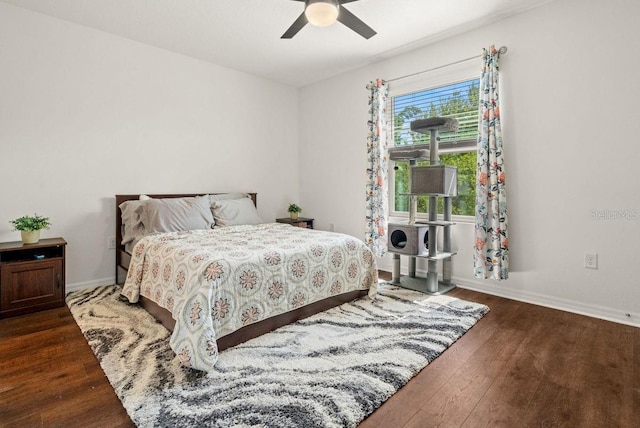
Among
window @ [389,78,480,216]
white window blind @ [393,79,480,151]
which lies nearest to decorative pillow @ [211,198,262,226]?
window @ [389,78,480,216]

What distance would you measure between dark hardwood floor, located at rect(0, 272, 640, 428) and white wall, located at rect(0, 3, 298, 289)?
1.09 metres

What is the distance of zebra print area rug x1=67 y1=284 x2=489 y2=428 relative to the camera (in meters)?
1.49

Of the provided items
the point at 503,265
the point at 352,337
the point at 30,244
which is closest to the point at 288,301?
the point at 352,337

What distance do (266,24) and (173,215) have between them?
199 centimetres

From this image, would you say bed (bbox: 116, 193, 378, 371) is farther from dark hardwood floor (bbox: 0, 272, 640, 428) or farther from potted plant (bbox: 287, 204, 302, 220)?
potted plant (bbox: 287, 204, 302, 220)

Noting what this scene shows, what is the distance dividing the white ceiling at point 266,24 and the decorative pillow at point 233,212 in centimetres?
169

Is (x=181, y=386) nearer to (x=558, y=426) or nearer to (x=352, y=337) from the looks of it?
(x=352, y=337)

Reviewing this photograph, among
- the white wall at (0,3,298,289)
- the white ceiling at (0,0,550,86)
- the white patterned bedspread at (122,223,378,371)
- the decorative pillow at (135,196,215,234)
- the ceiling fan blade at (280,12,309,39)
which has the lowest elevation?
the white patterned bedspread at (122,223,378,371)

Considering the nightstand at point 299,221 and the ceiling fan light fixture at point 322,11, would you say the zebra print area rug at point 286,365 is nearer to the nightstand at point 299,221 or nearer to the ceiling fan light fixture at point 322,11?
the nightstand at point 299,221

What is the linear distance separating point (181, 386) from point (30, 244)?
6.77 ft

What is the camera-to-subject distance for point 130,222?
3230 millimetres

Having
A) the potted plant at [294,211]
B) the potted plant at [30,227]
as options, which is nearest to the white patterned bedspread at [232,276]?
the potted plant at [30,227]

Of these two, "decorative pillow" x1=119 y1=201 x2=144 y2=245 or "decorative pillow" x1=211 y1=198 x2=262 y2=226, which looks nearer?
"decorative pillow" x1=119 y1=201 x2=144 y2=245

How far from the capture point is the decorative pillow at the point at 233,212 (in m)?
3.63
